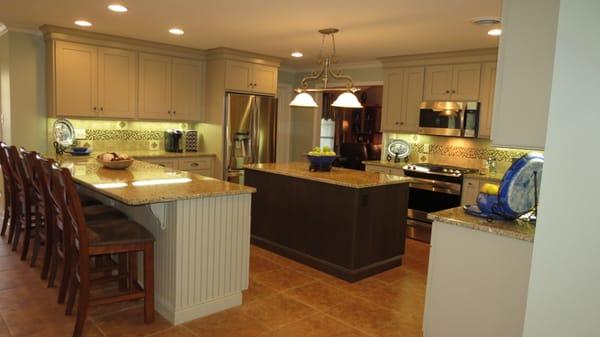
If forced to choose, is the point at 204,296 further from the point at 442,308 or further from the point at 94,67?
the point at 94,67

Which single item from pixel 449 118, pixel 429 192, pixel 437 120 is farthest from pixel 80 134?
pixel 449 118

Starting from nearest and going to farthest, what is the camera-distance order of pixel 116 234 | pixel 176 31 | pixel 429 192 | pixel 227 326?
pixel 116 234, pixel 227 326, pixel 176 31, pixel 429 192

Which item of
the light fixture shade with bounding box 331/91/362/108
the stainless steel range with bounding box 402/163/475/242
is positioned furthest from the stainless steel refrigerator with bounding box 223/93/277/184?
the light fixture shade with bounding box 331/91/362/108

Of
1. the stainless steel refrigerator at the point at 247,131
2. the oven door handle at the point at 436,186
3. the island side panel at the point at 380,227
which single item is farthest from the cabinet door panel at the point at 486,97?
the stainless steel refrigerator at the point at 247,131

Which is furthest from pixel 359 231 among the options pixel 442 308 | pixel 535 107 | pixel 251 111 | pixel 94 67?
pixel 94 67

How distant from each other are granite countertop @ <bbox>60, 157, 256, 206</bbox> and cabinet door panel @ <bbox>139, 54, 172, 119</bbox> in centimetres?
206

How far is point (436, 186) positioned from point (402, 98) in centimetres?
140

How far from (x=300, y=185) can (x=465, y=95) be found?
261 centimetres

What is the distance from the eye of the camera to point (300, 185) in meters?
4.16

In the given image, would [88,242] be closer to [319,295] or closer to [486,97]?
[319,295]

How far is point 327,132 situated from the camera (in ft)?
26.8

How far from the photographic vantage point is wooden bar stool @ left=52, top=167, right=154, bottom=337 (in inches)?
98.9

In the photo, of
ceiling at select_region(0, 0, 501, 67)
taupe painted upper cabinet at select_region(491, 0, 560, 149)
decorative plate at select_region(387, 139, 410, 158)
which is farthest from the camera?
decorative plate at select_region(387, 139, 410, 158)

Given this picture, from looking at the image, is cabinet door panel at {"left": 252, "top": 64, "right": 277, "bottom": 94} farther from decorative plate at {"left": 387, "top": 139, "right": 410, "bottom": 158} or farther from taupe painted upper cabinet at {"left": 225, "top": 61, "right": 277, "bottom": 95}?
decorative plate at {"left": 387, "top": 139, "right": 410, "bottom": 158}
